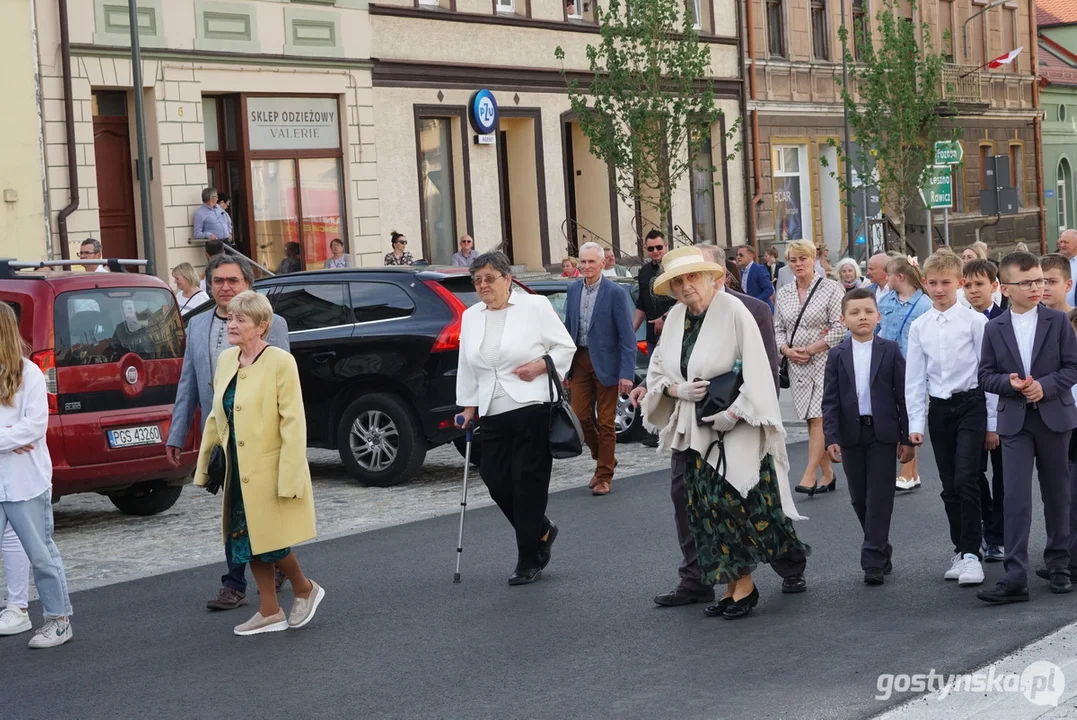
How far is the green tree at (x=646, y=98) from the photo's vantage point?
30.9 m

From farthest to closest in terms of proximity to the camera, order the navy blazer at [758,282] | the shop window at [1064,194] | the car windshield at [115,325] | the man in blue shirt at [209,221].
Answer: the shop window at [1064,194], the man in blue shirt at [209,221], the navy blazer at [758,282], the car windshield at [115,325]

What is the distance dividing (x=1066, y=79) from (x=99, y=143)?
41115 millimetres

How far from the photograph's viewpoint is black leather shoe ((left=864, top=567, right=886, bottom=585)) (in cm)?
869

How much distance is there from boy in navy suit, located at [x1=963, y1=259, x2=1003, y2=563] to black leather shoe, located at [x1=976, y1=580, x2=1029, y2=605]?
28.7 inches

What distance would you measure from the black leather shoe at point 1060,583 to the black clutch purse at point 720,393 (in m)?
1.79

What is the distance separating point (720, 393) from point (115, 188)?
59.4 feet

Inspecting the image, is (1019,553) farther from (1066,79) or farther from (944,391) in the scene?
(1066,79)

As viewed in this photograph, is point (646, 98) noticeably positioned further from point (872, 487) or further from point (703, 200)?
point (872, 487)

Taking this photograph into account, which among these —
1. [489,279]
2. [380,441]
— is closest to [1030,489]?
[489,279]

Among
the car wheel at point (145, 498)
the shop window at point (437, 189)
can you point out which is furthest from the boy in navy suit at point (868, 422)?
the shop window at point (437, 189)

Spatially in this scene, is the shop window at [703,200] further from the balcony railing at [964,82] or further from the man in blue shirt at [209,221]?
the man in blue shirt at [209,221]

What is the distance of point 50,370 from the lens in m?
11.9

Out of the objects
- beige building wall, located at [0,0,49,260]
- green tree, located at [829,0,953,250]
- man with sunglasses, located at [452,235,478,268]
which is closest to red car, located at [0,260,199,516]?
beige building wall, located at [0,0,49,260]

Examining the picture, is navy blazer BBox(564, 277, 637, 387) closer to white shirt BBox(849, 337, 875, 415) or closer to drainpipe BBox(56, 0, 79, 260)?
white shirt BBox(849, 337, 875, 415)
